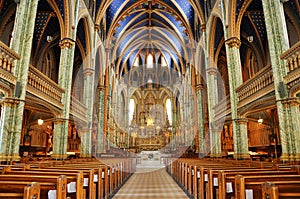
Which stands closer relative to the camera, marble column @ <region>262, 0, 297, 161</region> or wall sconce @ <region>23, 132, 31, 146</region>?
marble column @ <region>262, 0, 297, 161</region>

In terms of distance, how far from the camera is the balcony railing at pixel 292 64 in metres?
6.95

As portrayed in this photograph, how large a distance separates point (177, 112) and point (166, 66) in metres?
8.35

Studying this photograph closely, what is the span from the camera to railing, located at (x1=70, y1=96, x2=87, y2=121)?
546 inches

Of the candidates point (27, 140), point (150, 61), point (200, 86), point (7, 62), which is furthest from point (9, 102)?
point (150, 61)

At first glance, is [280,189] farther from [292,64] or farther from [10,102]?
[10,102]

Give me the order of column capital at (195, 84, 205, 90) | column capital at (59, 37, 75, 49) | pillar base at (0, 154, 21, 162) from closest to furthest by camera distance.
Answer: pillar base at (0, 154, 21, 162) → column capital at (59, 37, 75, 49) → column capital at (195, 84, 205, 90)

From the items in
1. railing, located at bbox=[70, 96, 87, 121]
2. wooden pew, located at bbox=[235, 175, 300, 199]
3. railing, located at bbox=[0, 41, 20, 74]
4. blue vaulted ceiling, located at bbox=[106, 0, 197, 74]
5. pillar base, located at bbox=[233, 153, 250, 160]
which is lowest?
pillar base, located at bbox=[233, 153, 250, 160]

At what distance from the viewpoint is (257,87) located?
9.91 m

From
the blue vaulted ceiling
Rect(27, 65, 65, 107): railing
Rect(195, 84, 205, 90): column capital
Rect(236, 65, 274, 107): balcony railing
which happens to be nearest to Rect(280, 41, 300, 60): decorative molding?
Rect(236, 65, 274, 107): balcony railing

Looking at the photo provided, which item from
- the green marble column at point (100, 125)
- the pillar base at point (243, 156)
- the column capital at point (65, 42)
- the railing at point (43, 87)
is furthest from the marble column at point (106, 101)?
the pillar base at point (243, 156)

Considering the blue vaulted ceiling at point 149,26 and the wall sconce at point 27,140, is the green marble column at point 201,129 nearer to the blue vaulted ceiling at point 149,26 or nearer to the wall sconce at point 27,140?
the blue vaulted ceiling at point 149,26

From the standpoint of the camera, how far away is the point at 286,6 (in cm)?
1323

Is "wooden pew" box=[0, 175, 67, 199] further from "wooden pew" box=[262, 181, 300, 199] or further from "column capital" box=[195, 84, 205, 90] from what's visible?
"column capital" box=[195, 84, 205, 90]

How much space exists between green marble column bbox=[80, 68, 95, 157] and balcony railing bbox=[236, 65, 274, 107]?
10159 mm
